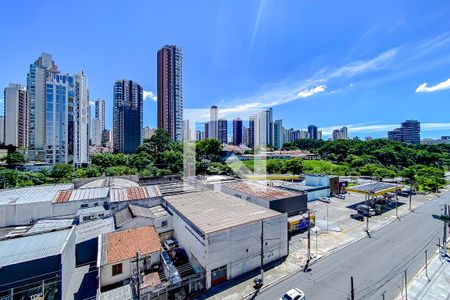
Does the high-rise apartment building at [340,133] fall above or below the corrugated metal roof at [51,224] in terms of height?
above

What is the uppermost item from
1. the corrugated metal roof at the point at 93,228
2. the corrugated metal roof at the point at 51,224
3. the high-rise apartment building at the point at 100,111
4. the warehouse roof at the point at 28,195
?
the high-rise apartment building at the point at 100,111

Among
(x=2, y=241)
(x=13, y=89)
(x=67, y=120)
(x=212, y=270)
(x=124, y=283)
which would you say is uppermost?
(x=13, y=89)

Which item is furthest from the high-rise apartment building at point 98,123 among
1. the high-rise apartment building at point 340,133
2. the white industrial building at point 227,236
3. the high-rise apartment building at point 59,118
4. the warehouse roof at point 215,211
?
the high-rise apartment building at point 340,133

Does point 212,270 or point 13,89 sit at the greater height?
point 13,89

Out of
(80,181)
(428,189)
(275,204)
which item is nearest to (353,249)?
(275,204)

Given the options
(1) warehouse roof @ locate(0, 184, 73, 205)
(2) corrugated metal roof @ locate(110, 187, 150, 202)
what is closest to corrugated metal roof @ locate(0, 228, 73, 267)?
(2) corrugated metal roof @ locate(110, 187, 150, 202)

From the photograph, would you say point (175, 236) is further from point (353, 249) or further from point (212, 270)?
point (353, 249)

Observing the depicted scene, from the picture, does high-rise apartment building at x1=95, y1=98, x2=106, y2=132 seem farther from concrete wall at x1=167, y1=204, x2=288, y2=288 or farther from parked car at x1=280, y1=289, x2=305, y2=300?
parked car at x1=280, y1=289, x2=305, y2=300

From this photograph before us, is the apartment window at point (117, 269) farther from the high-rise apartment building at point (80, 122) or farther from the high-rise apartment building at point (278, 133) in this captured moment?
the high-rise apartment building at point (278, 133)
